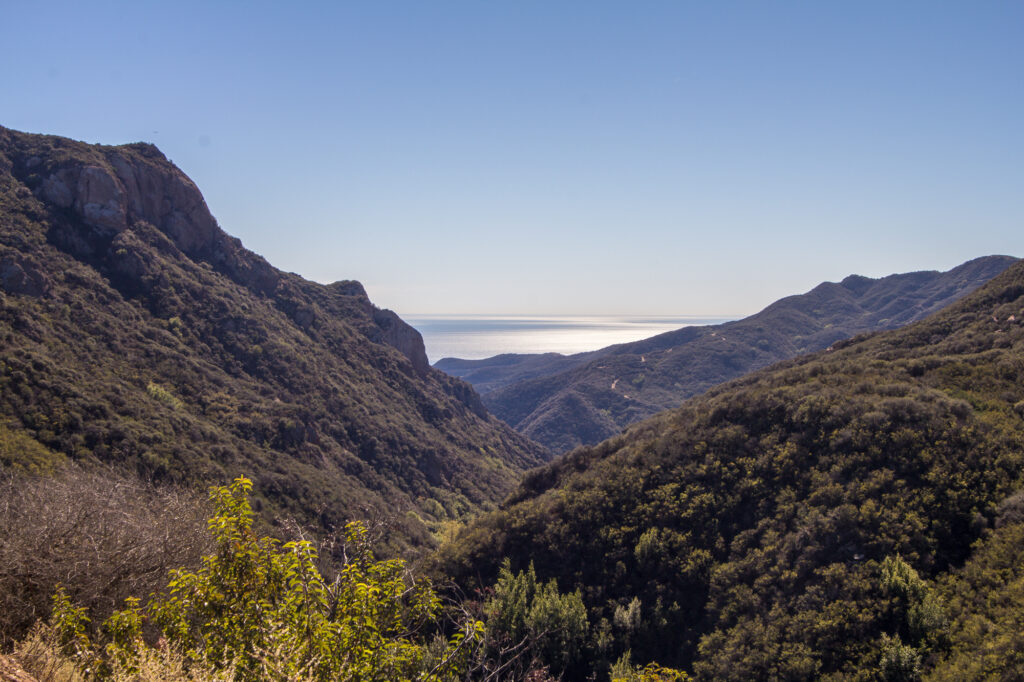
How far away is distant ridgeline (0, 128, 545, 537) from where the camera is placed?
28.3 metres

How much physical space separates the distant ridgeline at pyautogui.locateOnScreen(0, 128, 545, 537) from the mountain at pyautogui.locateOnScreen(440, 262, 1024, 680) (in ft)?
31.7

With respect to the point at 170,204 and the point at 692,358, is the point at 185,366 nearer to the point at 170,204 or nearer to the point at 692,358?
the point at 170,204

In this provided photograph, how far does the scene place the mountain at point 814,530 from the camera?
11.9 metres

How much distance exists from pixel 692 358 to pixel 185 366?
94295 mm

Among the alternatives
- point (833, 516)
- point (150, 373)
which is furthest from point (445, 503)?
point (833, 516)

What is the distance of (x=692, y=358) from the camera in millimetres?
109750

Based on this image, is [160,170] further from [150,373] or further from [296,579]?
[296,579]

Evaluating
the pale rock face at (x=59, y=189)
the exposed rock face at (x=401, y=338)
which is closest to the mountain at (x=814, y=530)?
the pale rock face at (x=59, y=189)

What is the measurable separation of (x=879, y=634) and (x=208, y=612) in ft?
45.9

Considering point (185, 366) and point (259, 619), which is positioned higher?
point (185, 366)

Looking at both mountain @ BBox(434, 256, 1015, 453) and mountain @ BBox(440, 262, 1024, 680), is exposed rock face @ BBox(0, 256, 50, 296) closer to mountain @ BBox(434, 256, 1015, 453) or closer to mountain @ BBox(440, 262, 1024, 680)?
mountain @ BBox(440, 262, 1024, 680)

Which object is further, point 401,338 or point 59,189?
point 401,338

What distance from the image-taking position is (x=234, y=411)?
4131 centimetres

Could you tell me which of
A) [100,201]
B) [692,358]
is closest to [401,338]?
[100,201]
